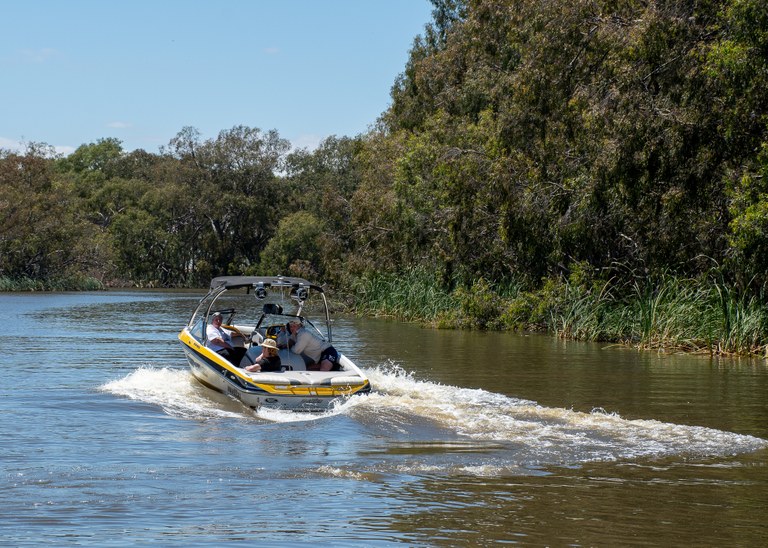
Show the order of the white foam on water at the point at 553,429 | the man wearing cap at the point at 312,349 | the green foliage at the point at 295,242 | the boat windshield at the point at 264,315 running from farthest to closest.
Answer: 1. the green foliage at the point at 295,242
2. the boat windshield at the point at 264,315
3. the man wearing cap at the point at 312,349
4. the white foam on water at the point at 553,429

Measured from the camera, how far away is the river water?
353 inches

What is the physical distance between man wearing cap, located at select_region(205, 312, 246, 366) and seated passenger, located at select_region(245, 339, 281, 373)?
229cm

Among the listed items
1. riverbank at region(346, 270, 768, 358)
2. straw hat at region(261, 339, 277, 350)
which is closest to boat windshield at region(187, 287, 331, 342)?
straw hat at region(261, 339, 277, 350)

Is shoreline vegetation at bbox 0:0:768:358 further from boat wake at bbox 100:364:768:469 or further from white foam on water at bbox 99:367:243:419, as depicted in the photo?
white foam on water at bbox 99:367:243:419

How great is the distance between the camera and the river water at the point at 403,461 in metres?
8.97

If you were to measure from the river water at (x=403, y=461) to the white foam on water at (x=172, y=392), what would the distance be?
0.07 meters

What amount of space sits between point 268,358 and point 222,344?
3.05 meters

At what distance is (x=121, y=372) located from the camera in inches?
869

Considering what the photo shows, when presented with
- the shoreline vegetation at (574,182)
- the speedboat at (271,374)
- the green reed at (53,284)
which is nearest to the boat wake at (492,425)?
the speedboat at (271,374)

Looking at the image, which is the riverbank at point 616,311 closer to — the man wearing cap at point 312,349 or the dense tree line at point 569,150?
the dense tree line at point 569,150

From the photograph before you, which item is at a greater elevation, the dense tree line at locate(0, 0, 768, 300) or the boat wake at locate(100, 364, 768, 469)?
the dense tree line at locate(0, 0, 768, 300)

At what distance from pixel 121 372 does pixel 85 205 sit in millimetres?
90557

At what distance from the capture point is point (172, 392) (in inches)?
742

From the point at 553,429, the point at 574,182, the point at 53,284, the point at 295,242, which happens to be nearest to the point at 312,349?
the point at 553,429
